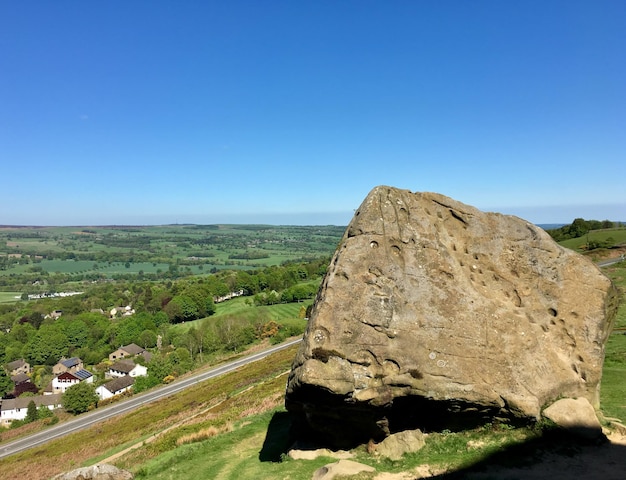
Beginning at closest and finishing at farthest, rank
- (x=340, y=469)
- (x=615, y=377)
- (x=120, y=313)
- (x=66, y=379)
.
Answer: (x=340, y=469) < (x=615, y=377) < (x=66, y=379) < (x=120, y=313)

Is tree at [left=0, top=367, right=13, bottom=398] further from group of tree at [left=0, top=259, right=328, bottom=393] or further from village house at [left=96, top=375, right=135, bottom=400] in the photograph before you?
village house at [left=96, top=375, right=135, bottom=400]

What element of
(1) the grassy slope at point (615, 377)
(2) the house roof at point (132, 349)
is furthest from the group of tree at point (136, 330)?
(1) the grassy slope at point (615, 377)

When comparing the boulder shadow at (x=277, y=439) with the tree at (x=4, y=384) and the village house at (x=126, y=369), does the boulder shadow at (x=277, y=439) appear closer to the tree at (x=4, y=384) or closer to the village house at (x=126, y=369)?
the village house at (x=126, y=369)

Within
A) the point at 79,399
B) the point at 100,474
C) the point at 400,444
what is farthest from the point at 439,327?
the point at 79,399

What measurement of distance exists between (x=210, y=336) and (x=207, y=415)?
279 ft

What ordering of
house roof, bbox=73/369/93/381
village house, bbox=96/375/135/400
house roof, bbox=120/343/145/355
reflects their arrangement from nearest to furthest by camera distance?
1. village house, bbox=96/375/135/400
2. house roof, bbox=73/369/93/381
3. house roof, bbox=120/343/145/355

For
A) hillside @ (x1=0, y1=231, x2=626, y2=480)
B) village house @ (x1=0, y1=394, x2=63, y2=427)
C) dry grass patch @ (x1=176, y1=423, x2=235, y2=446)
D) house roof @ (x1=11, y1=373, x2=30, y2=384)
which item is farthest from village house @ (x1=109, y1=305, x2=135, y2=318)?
dry grass patch @ (x1=176, y1=423, x2=235, y2=446)

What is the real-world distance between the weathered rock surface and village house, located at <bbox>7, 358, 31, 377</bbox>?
15048 centimetres

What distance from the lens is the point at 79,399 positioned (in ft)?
252

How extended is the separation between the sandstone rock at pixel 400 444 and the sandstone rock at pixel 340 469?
3.22 feet

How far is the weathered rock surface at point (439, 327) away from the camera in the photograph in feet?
45.1

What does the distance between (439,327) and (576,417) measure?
5.34 meters

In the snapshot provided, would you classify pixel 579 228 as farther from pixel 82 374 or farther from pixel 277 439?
pixel 82 374

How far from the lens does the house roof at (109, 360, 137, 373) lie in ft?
369
